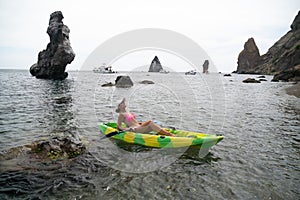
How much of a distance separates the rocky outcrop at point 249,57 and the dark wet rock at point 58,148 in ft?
448

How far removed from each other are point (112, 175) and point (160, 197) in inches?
72.0

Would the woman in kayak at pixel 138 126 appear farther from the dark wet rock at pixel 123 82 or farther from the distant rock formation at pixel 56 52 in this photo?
the distant rock formation at pixel 56 52

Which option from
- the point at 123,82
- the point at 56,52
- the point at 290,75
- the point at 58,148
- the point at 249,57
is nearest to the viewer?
the point at 58,148

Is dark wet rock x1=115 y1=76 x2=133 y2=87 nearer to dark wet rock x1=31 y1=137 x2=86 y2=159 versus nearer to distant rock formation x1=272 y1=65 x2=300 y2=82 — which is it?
dark wet rock x1=31 y1=137 x2=86 y2=159

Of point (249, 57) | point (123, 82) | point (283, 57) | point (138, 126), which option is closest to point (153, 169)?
point (138, 126)

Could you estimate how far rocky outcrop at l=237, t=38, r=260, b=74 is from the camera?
132500 mm

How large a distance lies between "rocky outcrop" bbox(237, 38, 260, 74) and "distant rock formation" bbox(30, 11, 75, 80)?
112 m

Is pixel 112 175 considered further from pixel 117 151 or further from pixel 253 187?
pixel 253 187

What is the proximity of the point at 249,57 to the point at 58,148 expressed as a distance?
148 m

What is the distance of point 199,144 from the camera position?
26.6ft

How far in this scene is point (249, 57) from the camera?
135750mm

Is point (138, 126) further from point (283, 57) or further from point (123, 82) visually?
point (283, 57)

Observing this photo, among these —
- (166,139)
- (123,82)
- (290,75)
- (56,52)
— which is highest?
(56,52)

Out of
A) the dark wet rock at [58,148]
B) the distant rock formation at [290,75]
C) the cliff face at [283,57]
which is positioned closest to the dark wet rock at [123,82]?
the dark wet rock at [58,148]
